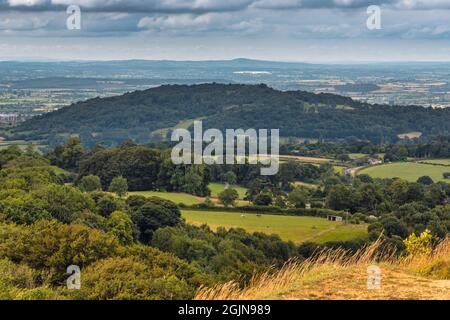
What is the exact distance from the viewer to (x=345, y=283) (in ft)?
33.7

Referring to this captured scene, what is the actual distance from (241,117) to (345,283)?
16190 centimetres

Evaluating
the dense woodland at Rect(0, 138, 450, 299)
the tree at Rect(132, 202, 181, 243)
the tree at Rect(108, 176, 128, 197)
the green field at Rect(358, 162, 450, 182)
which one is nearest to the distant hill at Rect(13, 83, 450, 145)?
the green field at Rect(358, 162, 450, 182)

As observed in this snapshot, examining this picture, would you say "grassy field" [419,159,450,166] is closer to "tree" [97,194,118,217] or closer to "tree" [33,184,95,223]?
"tree" [97,194,118,217]

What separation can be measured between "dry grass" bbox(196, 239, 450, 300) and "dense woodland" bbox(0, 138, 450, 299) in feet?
15.5

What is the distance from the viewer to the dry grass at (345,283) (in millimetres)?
9578

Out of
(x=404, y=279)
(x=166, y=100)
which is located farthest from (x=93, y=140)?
(x=404, y=279)

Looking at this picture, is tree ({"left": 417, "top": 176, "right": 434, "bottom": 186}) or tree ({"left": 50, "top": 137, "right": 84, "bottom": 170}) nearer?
tree ({"left": 417, "top": 176, "right": 434, "bottom": 186})

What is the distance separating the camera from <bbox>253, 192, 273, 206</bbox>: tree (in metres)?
67.6

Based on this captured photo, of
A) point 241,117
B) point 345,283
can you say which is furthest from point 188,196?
point 241,117

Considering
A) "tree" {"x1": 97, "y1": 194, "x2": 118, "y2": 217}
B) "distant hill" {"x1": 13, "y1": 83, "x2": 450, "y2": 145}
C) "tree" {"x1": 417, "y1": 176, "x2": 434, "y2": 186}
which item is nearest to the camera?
Result: "tree" {"x1": 97, "y1": 194, "x2": 118, "y2": 217}

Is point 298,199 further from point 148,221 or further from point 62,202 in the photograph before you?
point 62,202
